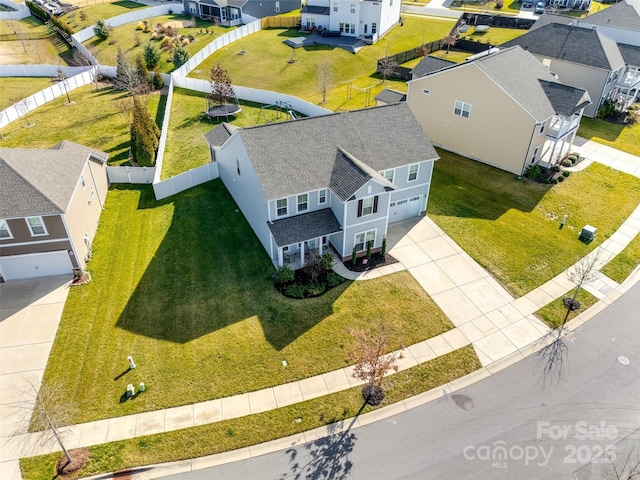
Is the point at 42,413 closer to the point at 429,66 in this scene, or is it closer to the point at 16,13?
the point at 429,66

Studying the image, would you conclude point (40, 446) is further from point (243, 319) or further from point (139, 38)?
point (139, 38)

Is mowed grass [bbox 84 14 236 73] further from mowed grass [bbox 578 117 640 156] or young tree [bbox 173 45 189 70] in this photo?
mowed grass [bbox 578 117 640 156]

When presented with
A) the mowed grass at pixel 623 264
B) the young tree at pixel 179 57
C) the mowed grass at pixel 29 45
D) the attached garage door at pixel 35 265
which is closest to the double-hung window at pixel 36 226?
the attached garage door at pixel 35 265

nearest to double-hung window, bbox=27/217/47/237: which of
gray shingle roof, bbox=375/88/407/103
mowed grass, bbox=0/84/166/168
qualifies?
mowed grass, bbox=0/84/166/168

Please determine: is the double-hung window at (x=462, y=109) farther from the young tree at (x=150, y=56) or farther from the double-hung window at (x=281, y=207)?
the young tree at (x=150, y=56)

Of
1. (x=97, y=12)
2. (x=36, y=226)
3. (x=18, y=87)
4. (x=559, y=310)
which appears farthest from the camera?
(x=97, y=12)

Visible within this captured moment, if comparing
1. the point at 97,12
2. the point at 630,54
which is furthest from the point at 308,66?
the point at 97,12
